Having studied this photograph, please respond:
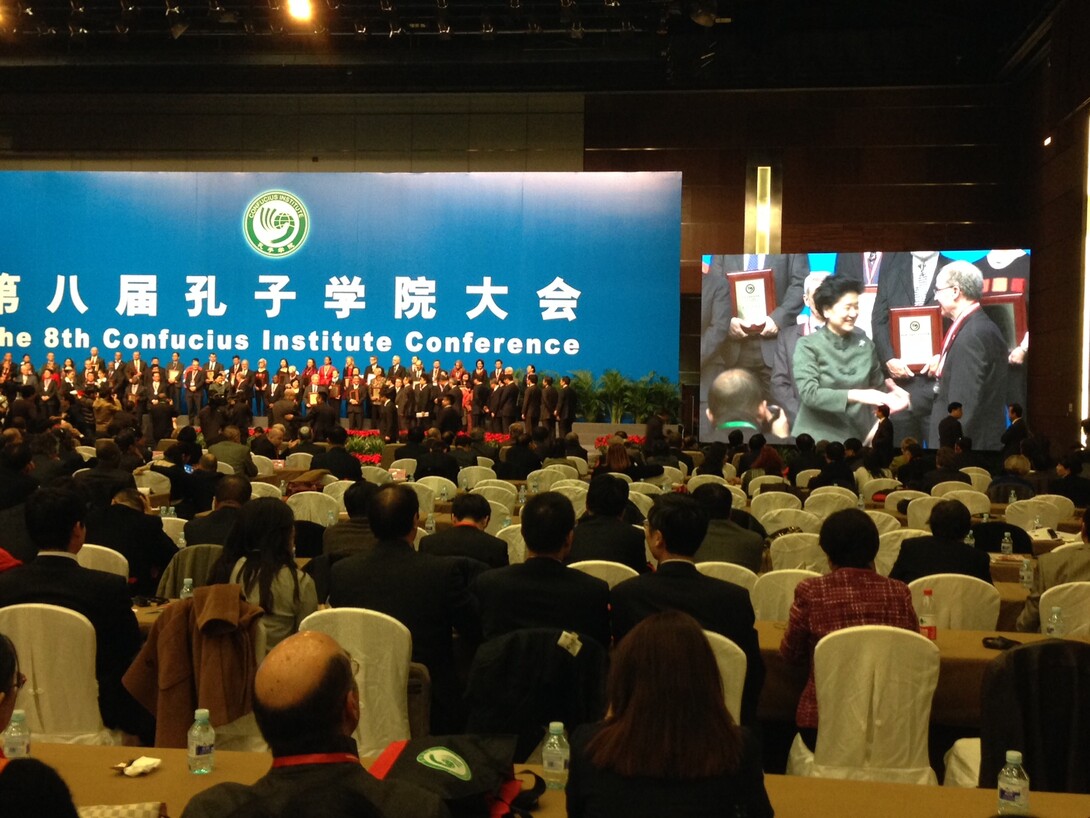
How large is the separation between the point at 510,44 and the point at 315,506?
40.3ft

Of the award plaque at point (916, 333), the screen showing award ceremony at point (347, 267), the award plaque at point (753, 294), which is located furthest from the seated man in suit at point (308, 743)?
the screen showing award ceremony at point (347, 267)

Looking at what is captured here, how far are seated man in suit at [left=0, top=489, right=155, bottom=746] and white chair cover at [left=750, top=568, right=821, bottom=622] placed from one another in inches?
85.7

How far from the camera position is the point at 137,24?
16469 millimetres

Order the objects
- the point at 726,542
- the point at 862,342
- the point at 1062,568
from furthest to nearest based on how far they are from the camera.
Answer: the point at 862,342 → the point at 726,542 → the point at 1062,568

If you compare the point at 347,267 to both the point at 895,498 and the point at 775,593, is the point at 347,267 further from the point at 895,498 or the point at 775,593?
the point at 775,593

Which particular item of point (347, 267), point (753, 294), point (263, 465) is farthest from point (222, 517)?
point (347, 267)

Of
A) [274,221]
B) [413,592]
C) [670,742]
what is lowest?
[413,592]

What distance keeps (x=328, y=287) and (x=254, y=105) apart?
3.72 m

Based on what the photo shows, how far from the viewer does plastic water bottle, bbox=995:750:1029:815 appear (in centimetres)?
231

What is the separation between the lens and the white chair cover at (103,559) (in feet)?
14.3

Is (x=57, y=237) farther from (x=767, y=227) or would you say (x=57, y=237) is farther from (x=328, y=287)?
(x=767, y=227)

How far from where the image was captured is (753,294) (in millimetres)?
16609

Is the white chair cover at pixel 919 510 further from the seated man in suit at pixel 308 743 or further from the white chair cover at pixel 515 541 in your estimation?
the seated man in suit at pixel 308 743

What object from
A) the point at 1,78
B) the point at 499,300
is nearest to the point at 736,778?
the point at 499,300
